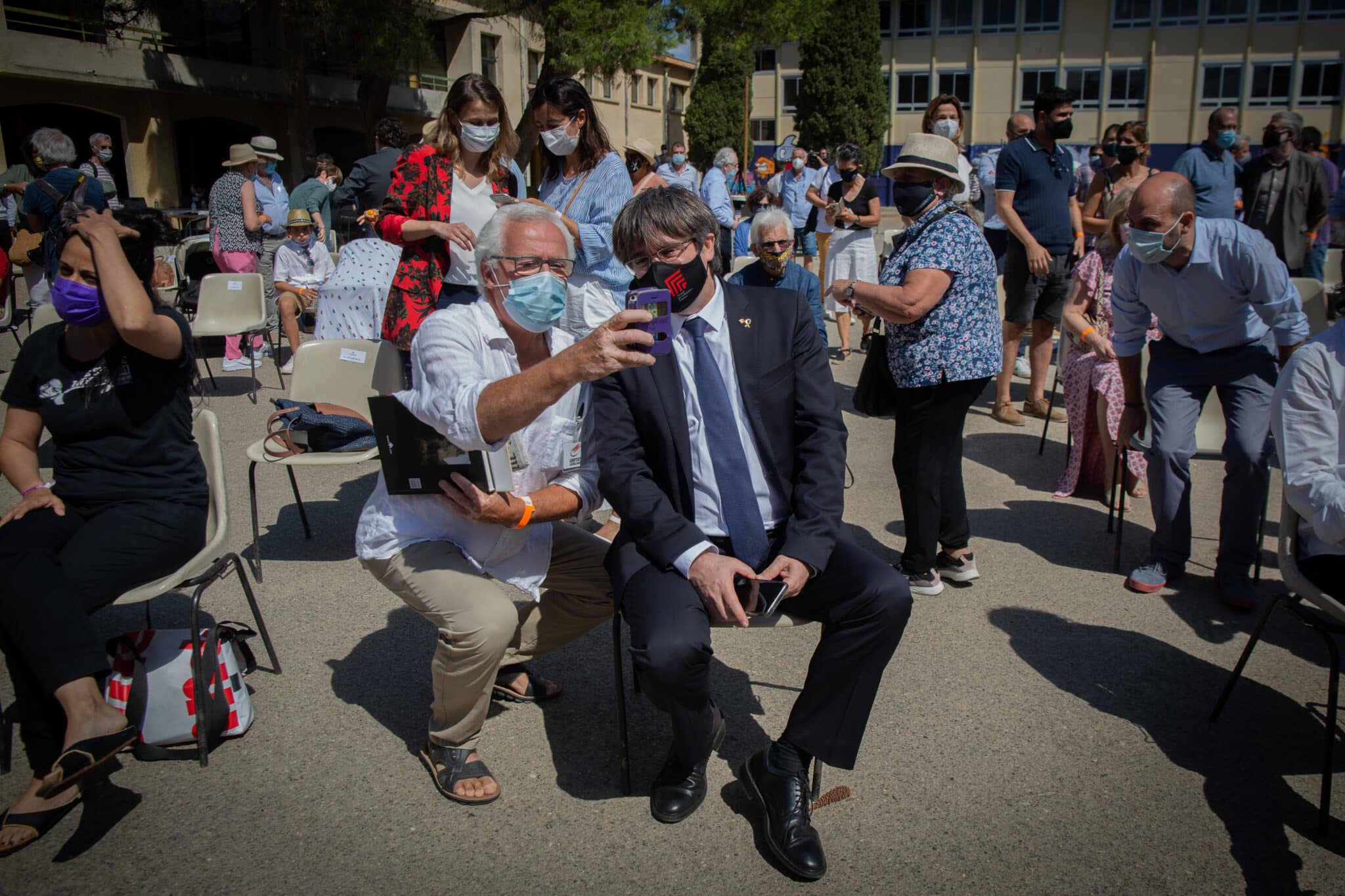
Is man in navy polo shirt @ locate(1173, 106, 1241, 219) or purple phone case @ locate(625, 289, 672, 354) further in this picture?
man in navy polo shirt @ locate(1173, 106, 1241, 219)

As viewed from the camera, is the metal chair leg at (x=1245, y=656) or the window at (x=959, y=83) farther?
the window at (x=959, y=83)

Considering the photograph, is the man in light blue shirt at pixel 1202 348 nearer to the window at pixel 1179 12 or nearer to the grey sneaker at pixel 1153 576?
the grey sneaker at pixel 1153 576

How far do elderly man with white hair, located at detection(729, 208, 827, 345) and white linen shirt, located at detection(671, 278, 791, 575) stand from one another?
2.39m

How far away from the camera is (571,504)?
9.36ft

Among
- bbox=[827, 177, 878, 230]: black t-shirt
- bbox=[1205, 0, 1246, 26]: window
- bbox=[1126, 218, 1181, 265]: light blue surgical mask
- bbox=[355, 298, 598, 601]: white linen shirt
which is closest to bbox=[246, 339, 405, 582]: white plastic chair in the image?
bbox=[355, 298, 598, 601]: white linen shirt

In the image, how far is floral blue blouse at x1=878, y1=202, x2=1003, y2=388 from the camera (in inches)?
150

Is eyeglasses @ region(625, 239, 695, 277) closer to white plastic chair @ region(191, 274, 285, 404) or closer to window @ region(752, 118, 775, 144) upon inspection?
white plastic chair @ region(191, 274, 285, 404)

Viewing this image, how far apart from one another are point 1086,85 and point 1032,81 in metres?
2.47

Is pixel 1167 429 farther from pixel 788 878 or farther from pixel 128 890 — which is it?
pixel 128 890

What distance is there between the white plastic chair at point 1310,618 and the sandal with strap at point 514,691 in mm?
2369

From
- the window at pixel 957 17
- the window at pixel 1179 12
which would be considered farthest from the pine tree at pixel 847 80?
the window at pixel 1179 12

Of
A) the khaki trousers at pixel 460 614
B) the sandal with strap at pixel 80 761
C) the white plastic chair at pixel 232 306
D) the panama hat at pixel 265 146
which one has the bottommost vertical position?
the sandal with strap at pixel 80 761

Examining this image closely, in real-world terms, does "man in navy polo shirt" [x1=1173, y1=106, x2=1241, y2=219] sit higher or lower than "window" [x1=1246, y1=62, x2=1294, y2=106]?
lower

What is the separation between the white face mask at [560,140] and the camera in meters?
4.43
